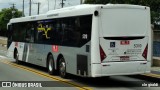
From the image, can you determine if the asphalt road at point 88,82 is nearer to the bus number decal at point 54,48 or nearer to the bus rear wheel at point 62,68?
the bus rear wheel at point 62,68

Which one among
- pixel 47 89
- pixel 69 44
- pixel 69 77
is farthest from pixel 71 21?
pixel 47 89

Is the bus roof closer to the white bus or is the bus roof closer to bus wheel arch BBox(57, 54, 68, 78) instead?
the white bus

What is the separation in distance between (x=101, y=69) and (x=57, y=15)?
4.61m

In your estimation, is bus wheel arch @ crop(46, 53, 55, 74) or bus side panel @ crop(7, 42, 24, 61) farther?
bus side panel @ crop(7, 42, 24, 61)

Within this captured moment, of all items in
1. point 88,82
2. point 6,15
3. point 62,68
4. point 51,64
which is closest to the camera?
point 88,82

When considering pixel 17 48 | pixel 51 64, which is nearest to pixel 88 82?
pixel 51 64

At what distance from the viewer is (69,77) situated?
1742 centimetres

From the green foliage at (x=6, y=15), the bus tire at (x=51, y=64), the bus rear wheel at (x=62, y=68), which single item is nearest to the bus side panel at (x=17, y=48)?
the bus tire at (x=51, y=64)

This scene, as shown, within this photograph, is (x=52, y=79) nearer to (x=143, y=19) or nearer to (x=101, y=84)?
(x=101, y=84)

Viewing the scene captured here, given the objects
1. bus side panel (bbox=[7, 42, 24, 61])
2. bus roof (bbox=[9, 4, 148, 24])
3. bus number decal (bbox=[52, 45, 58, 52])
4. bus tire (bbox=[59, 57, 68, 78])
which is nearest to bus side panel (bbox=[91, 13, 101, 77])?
bus roof (bbox=[9, 4, 148, 24])

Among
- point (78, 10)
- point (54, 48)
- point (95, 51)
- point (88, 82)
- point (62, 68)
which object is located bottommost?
point (88, 82)

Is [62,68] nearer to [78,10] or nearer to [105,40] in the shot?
[78,10]

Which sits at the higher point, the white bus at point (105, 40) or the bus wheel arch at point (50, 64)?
the white bus at point (105, 40)

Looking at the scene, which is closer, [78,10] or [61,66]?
[78,10]
